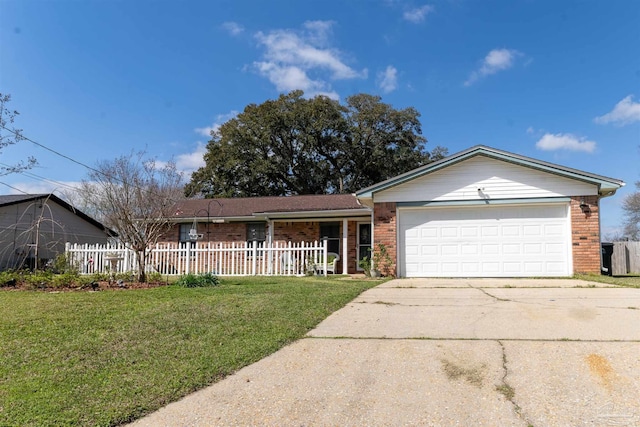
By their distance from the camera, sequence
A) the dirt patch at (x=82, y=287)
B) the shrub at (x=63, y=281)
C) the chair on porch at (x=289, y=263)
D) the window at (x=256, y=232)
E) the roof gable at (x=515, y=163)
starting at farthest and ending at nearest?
the window at (x=256, y=232), the chair on porch at (x=289, y=263), the roof gable at (x=515, y=163), the shrub at (x=63, y=281), the dirt patch at (x=82, y=287)

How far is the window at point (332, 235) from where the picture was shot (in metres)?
16.8

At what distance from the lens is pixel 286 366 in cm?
435

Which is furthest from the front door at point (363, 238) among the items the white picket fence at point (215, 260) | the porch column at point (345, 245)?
the white picket fence at point (215, 260)

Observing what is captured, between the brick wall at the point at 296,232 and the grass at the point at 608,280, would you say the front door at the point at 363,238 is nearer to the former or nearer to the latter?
the brick wall at the point at 296,232

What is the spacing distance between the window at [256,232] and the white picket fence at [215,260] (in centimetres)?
193

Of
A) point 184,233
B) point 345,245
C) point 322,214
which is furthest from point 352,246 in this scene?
point 184,233

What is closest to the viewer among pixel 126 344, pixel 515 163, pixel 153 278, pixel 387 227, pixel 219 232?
pixel 126 344

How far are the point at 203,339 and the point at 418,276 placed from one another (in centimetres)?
871

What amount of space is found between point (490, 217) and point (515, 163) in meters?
1.70

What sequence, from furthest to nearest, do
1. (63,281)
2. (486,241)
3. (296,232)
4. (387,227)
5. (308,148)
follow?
1. (308,148)
2. (296,232)
3. (387,227)
4. (486,241)
5. (63,281)

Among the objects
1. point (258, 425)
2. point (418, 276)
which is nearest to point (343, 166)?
point (418, 276)

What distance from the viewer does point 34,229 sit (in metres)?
17.8

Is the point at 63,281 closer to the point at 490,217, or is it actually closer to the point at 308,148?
the point at 490,217

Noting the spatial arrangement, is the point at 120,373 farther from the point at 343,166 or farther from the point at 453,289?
the point at 343,166
